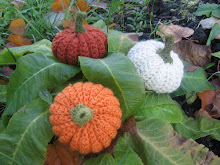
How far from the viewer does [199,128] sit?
4.60ft

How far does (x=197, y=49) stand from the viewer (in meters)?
1.80

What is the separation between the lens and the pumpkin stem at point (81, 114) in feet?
3.02

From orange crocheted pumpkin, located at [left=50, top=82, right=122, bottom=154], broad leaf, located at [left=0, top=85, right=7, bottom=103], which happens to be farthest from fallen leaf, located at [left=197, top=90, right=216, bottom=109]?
broad leaf, located at [left=0, top=85, right=7, bottom=103]

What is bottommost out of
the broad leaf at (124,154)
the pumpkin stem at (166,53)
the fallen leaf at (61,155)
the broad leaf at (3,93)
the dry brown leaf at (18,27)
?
the fallen leaf at (61,155)

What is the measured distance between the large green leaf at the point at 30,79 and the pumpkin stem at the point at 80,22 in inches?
10.1

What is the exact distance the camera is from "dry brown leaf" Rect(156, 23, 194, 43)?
6.49ft

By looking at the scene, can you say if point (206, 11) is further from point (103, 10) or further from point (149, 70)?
point (149, 70)

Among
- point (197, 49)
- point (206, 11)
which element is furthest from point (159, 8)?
point (197, 49)

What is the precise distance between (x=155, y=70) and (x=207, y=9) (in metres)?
1.33

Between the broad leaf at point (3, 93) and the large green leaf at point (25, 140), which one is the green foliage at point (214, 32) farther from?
the broad leaf at point (3, 93)

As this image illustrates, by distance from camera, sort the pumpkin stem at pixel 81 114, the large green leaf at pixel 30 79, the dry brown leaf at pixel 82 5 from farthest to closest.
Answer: the dry brown leaf at pixel 82 5, the large green leaf at pixel 30 79, the pumpkin stem at pixel 81 114

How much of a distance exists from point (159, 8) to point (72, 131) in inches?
74.2

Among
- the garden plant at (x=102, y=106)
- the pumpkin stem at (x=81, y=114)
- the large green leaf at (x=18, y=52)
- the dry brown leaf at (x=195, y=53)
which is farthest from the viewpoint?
the dry brown leaf at (x=195, y=53)

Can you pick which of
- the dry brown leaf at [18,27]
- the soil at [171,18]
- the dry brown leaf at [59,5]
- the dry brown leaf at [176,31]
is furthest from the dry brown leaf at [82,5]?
the dry brown leaf at [176,31]
